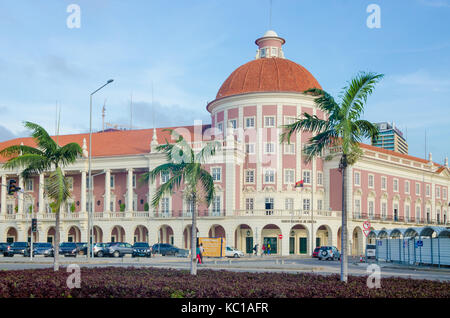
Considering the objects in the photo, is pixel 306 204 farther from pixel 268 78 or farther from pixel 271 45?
pixel 271 45

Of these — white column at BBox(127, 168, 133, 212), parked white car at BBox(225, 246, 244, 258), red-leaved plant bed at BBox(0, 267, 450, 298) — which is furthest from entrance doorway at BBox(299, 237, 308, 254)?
red-leaved plant bed at BBox(0, 267, 450, 298)

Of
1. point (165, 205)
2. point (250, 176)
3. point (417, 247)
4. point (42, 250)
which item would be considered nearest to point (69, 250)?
point (42, 250)

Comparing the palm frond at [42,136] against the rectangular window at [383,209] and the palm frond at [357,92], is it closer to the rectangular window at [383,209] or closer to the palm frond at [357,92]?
the palm frond at [357,92]

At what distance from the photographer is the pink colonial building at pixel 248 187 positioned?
6662 centimetres

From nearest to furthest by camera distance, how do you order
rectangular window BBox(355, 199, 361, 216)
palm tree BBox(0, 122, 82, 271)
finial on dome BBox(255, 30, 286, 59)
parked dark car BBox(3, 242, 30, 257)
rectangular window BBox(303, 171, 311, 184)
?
1. palm tree BBox(0, 122, 82, 271)
2. parked dark car BBox(3, 242, 30, 257)
3. rectangular window BBox(303, 171, 311, 184)
4. rectangular window BBox(355, 199, 361, 216)
5. finial on dome BBox(255, 30, 286, 59)

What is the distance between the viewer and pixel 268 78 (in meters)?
70.7

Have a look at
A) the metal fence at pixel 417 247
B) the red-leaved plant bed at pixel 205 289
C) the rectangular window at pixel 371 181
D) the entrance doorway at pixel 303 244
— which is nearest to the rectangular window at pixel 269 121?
the entrance doorway at pixel 303 244

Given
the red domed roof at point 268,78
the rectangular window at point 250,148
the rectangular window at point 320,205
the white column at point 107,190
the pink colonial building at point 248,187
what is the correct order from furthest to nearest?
the white column at point 107,190 → the red domed roof at point 268,78 → the rectangular window at point 320,205 → the rectangular window at point 250,148 → the pink colonial building at point 248,187

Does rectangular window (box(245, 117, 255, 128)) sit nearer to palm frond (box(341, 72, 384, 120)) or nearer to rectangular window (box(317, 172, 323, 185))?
rectangular window (box(317, 172, 323, 185))

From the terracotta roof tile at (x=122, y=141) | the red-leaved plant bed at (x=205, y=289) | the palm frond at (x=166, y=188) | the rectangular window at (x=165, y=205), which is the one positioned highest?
the terracotta roof tile at (x=122, y=141)

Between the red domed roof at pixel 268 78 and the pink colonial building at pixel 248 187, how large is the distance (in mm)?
134

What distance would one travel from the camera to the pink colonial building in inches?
2623

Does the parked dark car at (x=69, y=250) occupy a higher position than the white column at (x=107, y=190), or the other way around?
the white column at (x=107, y=190)

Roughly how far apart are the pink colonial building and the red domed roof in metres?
0.13
